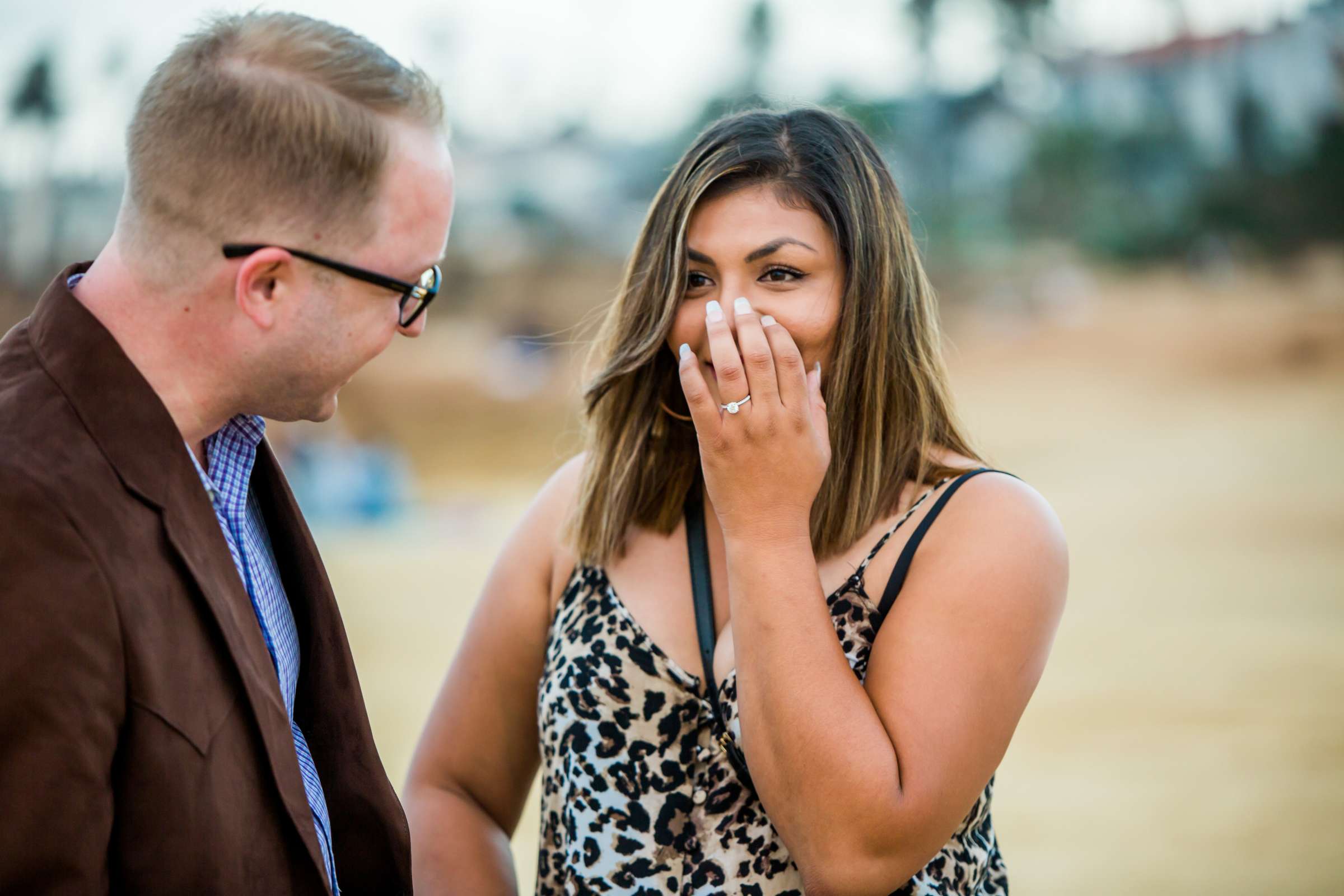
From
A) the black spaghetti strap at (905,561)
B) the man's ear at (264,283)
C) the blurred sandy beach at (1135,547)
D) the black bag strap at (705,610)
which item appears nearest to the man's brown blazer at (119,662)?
the man's ear at (264,283)

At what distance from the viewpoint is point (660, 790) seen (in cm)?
201

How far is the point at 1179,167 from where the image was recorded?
3069 centimetres

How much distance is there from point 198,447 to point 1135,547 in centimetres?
1852

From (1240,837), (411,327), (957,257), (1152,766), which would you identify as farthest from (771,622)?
(957,257)

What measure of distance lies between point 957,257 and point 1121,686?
2161 cm

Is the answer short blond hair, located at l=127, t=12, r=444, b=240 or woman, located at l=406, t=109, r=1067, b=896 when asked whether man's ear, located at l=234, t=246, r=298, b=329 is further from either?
woman, located at l=406, t=109, r=1067, b=896

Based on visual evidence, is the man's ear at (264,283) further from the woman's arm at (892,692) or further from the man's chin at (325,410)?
the woman's arm at (892,692)

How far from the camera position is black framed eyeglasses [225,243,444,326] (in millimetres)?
1521

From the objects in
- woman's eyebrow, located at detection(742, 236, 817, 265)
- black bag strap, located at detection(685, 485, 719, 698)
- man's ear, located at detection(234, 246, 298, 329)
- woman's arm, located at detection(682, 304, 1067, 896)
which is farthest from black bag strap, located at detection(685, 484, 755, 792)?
man's ear, located at detection(234, 246, 298, 329)

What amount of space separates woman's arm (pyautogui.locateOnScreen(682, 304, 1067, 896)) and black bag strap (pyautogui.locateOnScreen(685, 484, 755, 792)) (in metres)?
0.12

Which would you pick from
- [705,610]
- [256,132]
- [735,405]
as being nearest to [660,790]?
[705,610]

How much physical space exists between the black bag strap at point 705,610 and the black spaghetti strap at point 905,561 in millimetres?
315

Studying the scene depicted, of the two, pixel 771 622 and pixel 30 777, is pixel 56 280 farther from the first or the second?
pixel 771 622

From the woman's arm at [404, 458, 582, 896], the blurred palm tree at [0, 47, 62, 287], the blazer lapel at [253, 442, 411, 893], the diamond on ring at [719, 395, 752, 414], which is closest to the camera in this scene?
the blazer lapel at [253, 442, 411, 893]
